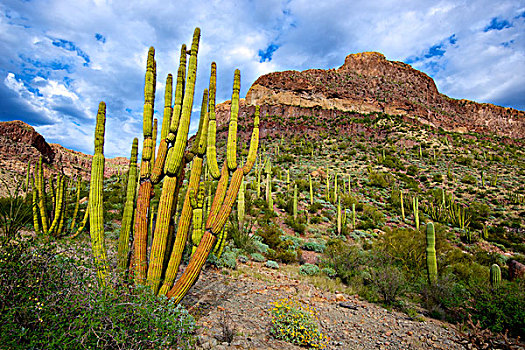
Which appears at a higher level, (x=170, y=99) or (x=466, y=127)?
(x=466, y=127)

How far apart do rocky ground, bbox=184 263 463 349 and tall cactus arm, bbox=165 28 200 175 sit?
259 centimetres

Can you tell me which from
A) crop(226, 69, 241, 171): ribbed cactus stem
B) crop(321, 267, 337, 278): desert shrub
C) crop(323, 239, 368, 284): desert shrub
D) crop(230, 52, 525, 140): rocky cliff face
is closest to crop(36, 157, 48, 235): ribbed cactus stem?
crop(226, 69, 241, 171): ribbed cactus stem

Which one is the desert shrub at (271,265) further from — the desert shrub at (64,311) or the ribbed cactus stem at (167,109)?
the ribbed cactus stem at (167,109)

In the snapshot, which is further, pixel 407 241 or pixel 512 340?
pixel 407 241

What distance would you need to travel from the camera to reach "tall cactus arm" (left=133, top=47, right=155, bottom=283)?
378cm

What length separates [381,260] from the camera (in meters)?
8.82

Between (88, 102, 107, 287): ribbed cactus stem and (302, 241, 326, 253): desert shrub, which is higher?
(88, 102, 107, 287): ribbed cactus stem

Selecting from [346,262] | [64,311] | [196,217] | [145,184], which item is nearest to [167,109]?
[145,184]

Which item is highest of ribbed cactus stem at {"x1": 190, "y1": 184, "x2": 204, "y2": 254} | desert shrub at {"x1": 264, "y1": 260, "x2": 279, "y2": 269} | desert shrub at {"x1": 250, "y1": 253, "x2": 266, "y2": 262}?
ribbed cactus stem at {"x1": 190, "y1": 184, "x2": 204, "y2": 254}

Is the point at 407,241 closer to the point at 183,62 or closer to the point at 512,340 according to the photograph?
the point at 512,340

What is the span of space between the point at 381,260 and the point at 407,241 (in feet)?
7.92

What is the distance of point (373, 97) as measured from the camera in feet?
181

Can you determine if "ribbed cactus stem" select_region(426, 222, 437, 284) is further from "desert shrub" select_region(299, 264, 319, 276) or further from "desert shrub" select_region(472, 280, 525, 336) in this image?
"desert shrub" select_region(299, 264, 319, 276)

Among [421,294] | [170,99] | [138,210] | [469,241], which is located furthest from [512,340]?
[469,241]
